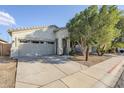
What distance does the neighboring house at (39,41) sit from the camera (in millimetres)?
15225

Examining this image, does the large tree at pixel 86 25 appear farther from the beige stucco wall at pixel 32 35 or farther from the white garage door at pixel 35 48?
the white garage door at pixel 35 48

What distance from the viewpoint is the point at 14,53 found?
48.8ft

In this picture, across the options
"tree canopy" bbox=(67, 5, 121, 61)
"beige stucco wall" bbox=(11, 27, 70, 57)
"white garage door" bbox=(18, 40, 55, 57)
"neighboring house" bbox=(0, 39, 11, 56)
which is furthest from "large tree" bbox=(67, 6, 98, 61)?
"neighboring house" bbox=(0, 39, 11, 56)

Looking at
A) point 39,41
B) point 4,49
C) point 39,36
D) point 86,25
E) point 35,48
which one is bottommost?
point 4,49

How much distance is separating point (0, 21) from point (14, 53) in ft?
36.8

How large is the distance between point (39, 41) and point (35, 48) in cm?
94

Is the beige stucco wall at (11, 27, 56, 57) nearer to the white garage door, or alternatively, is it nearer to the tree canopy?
the white garage door

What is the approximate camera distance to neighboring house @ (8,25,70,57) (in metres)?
15.2

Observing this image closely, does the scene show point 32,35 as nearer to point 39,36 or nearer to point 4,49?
point 39,36

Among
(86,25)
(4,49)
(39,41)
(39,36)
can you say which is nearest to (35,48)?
(39,41)

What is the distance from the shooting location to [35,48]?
16.5 metres

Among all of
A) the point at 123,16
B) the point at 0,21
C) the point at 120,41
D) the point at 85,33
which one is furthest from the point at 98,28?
the point at 0,21

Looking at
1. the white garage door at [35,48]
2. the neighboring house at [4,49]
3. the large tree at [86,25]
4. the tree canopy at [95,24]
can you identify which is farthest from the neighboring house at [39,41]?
the tree canopy at [95,24]
